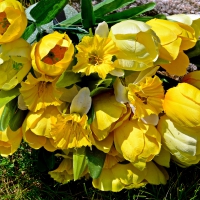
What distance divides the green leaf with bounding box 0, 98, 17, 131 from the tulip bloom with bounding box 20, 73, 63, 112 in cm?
6

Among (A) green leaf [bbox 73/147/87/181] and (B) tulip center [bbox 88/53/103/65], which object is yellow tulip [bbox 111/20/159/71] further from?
(A) green leaf [bbox 73/147/87/181]

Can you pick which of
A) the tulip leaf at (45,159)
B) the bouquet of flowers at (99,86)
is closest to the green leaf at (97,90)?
the bouquet of flowers at (99,86)

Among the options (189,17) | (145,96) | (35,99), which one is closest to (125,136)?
(145,96)

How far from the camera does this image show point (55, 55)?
1.11m

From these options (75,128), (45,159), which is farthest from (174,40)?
(45,159)

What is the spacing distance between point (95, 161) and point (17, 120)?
0.24 meters

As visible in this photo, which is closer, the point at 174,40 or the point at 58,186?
the point at 174,40

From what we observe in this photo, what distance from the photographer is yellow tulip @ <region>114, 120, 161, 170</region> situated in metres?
1.15

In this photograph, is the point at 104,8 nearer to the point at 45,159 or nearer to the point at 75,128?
the point at 75,128

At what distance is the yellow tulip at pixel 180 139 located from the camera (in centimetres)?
116

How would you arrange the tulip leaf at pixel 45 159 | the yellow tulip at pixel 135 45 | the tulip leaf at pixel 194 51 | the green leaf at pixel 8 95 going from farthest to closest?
the tulip leaf at pixel 45 159 < the tulip leaf at pixel 194 51 < the green leaf at pixel 8 95 < the yellow tulip at pixel 135 45

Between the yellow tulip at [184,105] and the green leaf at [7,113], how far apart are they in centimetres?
40

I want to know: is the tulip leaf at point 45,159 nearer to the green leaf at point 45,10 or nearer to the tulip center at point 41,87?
the tulip center at point 41,87

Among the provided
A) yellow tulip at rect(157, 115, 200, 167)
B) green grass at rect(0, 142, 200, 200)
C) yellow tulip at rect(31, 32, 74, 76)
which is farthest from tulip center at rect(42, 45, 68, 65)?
green grass at rect(0, 142, 200, 200)
